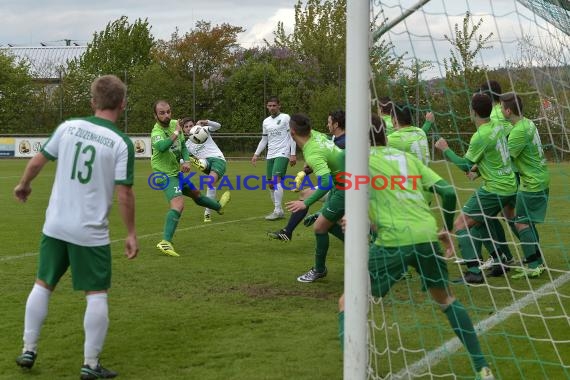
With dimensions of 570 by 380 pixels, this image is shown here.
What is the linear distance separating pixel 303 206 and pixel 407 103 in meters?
1.37

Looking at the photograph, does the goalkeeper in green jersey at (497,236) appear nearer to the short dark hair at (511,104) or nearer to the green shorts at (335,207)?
the short dark hair at (511,104)

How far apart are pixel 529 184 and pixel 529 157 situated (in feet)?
0.89

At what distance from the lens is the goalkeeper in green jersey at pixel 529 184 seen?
7973 mm

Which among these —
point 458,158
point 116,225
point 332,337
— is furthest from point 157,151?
point 332,337

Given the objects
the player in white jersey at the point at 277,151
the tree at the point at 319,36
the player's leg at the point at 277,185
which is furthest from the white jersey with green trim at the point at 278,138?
the tree at the point at 319,36

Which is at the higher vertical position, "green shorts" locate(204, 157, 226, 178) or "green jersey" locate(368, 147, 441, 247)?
"green shorts" locate(204, 157, 226, 178)

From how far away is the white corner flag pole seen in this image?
4.34m

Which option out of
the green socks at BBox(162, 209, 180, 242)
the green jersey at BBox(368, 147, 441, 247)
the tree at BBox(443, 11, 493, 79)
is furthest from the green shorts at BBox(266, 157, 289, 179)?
the green jersey at BBox(368, 147, 441, 247)

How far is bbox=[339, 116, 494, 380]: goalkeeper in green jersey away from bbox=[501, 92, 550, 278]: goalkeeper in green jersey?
10.9ft

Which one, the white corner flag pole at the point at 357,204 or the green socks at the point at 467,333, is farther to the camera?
the green socks at the point at 467,333

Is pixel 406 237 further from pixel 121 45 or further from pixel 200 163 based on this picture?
pixel 121 45

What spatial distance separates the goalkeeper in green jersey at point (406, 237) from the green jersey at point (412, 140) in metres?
2.04

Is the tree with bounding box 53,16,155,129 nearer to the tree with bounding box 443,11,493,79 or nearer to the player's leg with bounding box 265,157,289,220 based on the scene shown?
the player's leg with bounding box 265,157,289,220

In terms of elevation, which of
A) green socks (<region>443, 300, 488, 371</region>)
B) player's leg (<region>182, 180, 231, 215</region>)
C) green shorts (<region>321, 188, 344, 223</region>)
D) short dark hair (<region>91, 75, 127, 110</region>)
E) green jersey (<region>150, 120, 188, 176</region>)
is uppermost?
short dark hair (<region>91, 75, 127, 110</region>)
